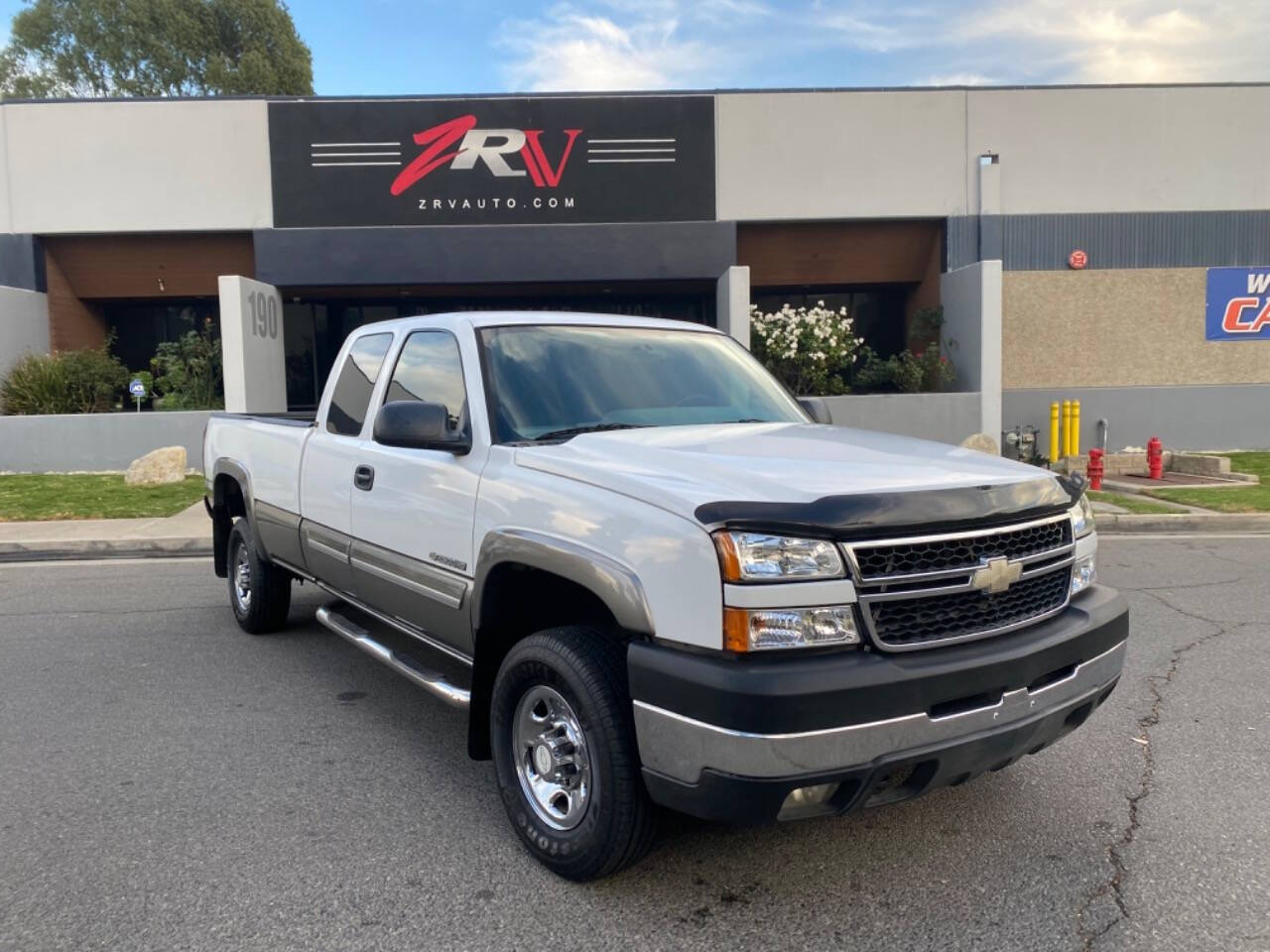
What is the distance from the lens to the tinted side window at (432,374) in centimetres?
389

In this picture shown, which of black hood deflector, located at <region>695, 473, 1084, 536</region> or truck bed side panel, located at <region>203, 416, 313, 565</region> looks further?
truck bed side panel, located at <region>203, 416, 313, 565</region>

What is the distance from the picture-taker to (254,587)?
603 centimetres

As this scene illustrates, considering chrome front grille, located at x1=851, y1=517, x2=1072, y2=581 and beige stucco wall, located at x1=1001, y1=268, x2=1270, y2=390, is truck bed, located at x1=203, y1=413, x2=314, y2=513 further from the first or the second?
beige stucco wall, located at x1=1001, y1=268, x2=1270, y2=390

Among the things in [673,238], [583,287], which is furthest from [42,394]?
[673,238]

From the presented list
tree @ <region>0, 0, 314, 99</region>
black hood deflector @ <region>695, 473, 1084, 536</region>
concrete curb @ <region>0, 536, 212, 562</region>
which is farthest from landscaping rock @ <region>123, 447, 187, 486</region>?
tree @ <region>0, 0, 314, 99</region>

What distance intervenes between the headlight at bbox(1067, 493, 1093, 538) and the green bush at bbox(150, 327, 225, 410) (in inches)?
627

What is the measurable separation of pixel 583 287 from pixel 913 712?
16.8 meters

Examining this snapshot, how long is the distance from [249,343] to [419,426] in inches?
535

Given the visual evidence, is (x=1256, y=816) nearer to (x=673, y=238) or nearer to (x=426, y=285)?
(x=673, y=238)

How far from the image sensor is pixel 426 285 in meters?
17.6

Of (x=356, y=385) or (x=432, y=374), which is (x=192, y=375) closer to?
(x=356, y=385)

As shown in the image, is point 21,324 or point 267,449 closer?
point 267,449

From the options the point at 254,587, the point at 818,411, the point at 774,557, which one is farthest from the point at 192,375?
the point at 774,557

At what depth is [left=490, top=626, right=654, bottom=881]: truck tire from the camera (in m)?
2.79
